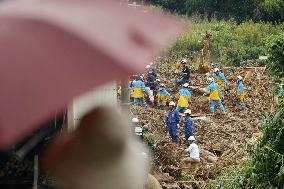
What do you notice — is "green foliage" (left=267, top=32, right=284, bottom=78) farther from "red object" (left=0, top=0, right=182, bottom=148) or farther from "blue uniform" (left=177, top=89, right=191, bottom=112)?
"blue uniform" (left=177, top=89, right=191, bottom=112)

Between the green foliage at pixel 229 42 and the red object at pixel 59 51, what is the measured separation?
877 inches

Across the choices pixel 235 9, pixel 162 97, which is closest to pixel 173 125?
pixel 162 97

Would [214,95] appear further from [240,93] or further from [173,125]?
[173,125]

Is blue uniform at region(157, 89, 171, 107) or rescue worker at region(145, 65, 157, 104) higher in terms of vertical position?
rescue worker at region(145, 65, 157, 104)

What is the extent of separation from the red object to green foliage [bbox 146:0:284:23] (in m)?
28.5

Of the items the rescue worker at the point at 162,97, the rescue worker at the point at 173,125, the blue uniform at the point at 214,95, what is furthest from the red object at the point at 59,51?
the rescue worker at the point at 162,97

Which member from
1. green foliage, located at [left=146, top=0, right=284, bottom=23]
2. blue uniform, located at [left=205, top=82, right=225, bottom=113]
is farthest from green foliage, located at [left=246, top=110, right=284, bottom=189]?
green foliage, located at [left=146, top=0, right=284, bottom=23]

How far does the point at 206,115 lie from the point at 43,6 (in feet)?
45.6

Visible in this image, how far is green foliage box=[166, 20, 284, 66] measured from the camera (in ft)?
81.7

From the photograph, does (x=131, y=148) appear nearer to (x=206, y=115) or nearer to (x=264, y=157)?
(x=264, y=157)

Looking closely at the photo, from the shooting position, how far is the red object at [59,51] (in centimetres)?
101

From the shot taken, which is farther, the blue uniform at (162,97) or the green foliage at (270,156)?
the blue uniform at (162,97)

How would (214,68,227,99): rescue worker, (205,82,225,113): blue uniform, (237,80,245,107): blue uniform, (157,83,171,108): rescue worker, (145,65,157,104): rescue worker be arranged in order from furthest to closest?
(214,68,227,99): rescue worker
(145,65,157,104): rescue worker
(237,80,245,107): blue uniform
(157,83,171,108): rescue worker
(205,82,225,113): blue uniform

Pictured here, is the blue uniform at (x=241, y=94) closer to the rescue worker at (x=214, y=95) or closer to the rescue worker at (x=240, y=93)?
the rescue worker at (x=240, y=93)
